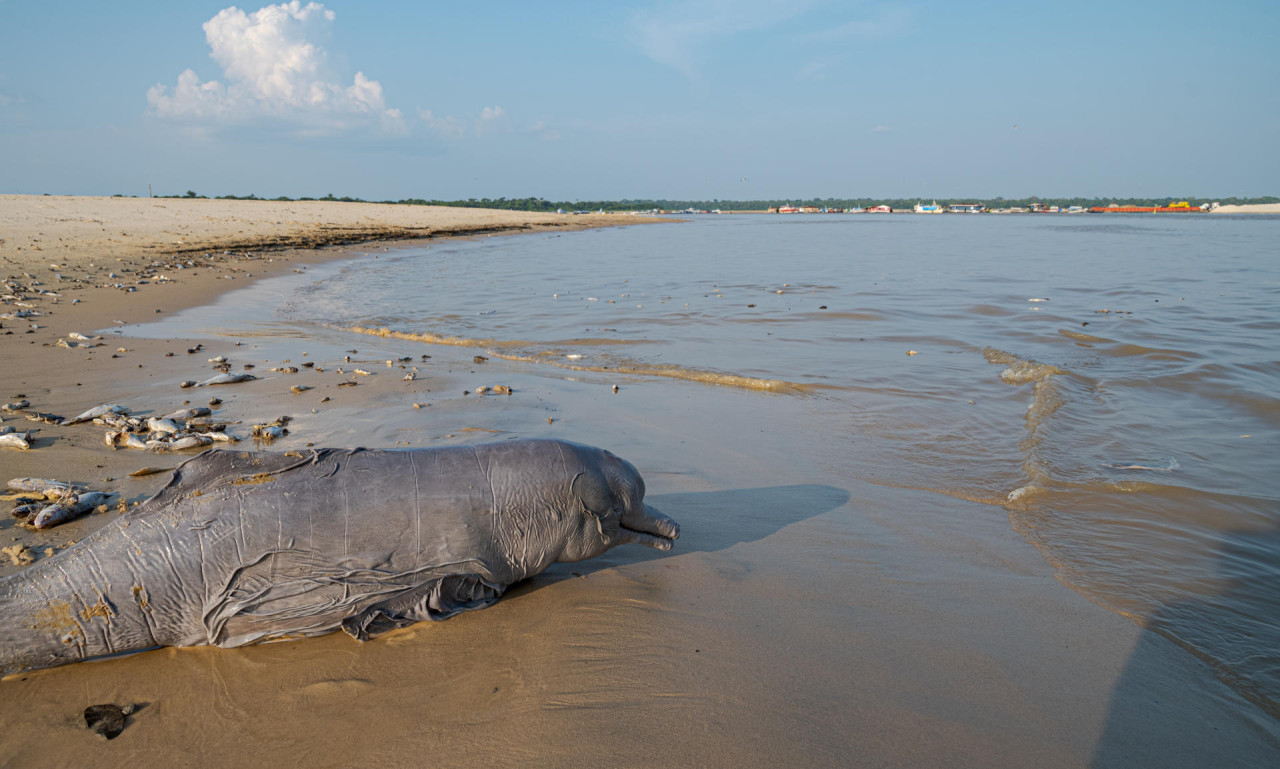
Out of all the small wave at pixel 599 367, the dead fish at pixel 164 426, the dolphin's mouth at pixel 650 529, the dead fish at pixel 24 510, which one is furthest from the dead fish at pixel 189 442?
the small wave at pixel 599 367

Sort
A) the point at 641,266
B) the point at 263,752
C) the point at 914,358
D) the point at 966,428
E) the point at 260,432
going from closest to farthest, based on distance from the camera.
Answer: the point at 263,752
the point at 260,432
the point at 966,428
the point at 914,358
the point at 641,266

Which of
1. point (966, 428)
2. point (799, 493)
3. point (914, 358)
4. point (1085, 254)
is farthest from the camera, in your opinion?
point (1085, 254)

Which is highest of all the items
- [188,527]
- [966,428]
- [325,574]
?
[188,527]

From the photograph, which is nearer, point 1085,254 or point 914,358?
point 914,358

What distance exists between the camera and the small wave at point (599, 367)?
909cm

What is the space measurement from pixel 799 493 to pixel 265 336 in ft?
31.6

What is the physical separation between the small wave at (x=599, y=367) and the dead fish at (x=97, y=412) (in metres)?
5.03

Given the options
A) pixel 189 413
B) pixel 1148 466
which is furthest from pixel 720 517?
pixel 189 413

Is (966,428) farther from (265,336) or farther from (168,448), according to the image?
(265,336)

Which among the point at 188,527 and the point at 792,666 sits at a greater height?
the point at 188,527

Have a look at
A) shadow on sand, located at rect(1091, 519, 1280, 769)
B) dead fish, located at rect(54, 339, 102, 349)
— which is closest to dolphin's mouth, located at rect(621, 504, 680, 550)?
shadow on sand, located at rect(1091, 519, 1280, 769)

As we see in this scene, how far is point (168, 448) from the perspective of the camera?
5.70 metres

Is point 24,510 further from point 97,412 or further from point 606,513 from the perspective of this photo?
point 606,513

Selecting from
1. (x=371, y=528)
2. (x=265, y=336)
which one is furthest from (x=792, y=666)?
(x=265, y=336)
